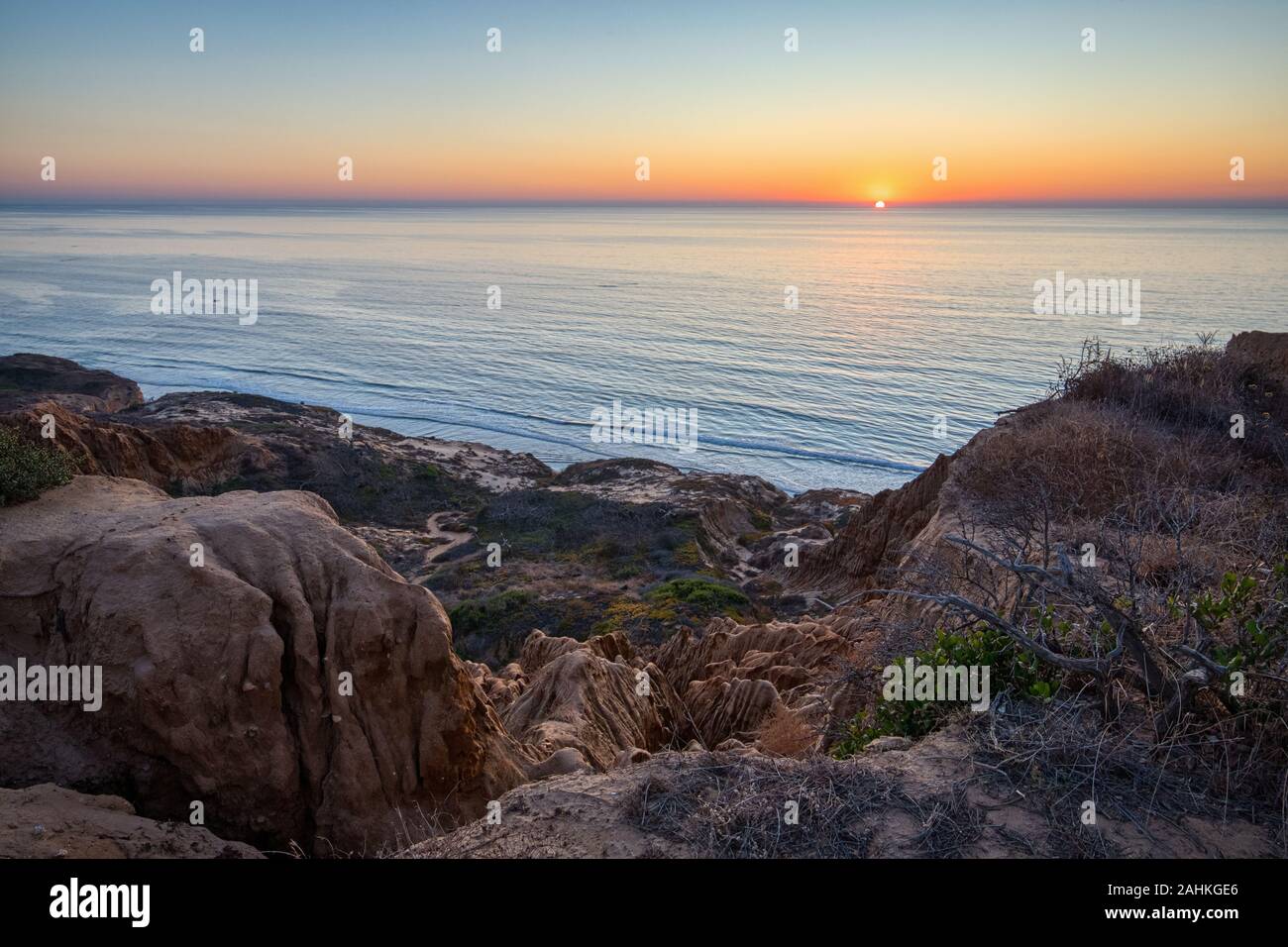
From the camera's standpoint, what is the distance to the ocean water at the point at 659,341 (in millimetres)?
48906

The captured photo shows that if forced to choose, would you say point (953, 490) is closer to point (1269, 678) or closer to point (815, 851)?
point (1269, 678)

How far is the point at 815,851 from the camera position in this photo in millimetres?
6531

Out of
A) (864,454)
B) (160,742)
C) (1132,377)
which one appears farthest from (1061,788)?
(864,454)

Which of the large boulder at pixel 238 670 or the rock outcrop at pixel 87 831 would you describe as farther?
the large boulder at pixel 238 670

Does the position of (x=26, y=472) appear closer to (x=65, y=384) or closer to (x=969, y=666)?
(x=969, y=666)

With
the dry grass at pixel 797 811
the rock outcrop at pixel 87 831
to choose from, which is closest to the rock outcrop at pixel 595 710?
the rock outcrop at pixel 87 831

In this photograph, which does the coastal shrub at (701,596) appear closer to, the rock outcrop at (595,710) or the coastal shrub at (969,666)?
the rock outcrop at (595,710)

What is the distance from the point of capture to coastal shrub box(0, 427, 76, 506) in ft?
32.3

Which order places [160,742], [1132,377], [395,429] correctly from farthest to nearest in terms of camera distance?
[395,429] → [1132,377] → [160,742]

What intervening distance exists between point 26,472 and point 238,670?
13.0ft

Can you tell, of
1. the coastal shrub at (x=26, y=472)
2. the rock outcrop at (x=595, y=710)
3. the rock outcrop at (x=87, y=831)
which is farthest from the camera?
the rock outcrop at (x=595, y=710)

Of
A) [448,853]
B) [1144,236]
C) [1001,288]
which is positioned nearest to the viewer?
[448,853]

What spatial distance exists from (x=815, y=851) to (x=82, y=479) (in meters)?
10.1

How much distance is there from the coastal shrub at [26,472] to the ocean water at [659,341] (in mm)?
35241
